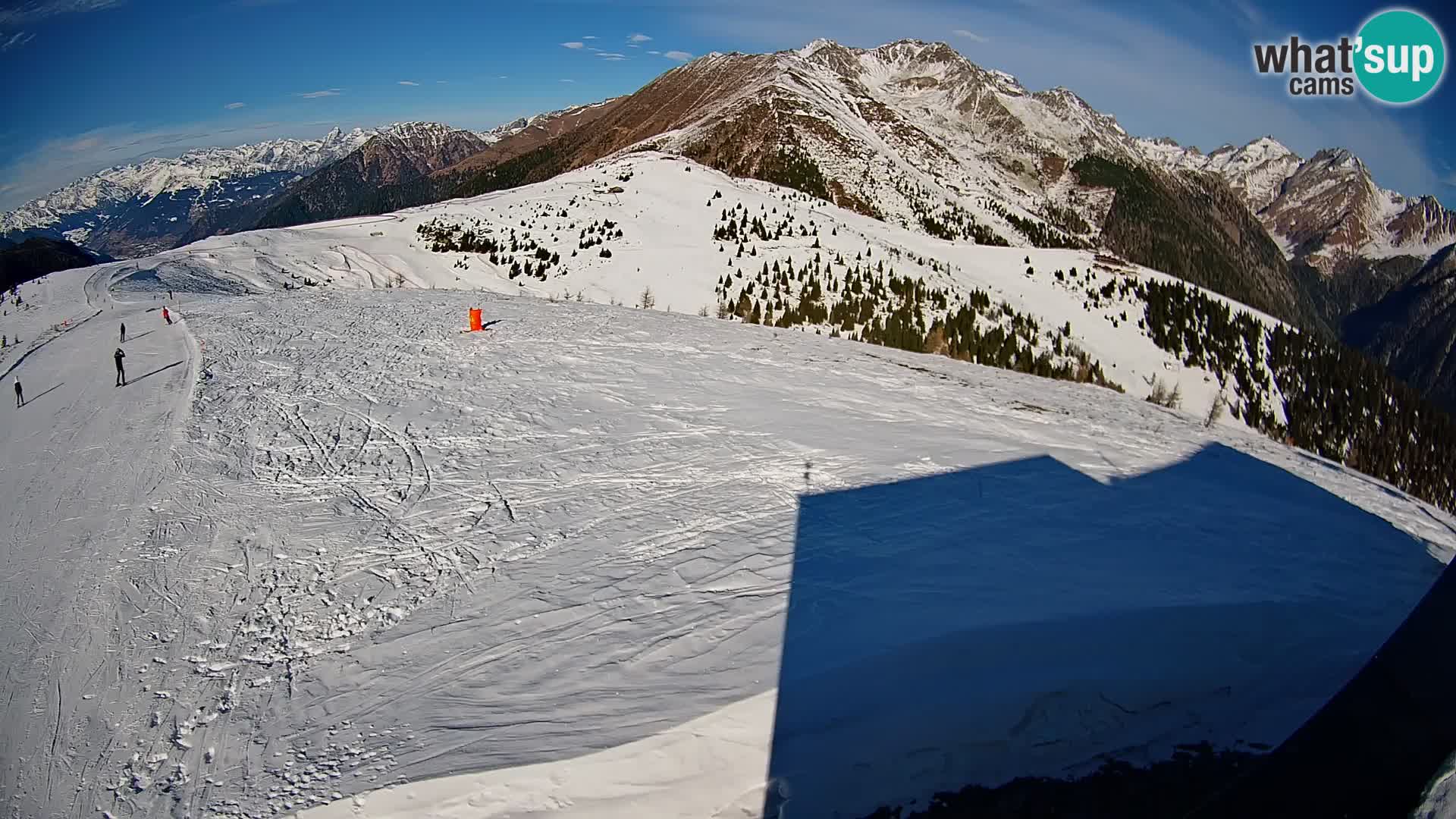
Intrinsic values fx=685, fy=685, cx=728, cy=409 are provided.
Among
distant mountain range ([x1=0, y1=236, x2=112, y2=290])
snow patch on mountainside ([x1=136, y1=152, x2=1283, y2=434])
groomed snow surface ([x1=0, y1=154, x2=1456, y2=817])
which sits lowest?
groomed snow surface ([x1=0, y1=154, x2=1456, y2=817])

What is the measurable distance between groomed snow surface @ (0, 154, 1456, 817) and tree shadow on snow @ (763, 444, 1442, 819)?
35 millimetres

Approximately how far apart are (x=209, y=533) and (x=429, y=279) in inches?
907

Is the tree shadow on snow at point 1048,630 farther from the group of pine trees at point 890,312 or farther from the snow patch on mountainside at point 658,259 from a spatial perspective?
the snow patch on mountainside at point 658,259

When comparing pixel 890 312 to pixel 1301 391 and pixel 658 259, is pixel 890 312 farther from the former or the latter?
pixel 1301 391

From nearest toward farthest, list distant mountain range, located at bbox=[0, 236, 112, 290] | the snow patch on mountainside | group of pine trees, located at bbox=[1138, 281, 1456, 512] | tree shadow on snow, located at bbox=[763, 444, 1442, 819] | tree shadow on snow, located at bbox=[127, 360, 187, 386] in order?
1. tree shadow on snow, located at bbox=[763, 444, 1442, 819]
2. tree shadow on snow, located at bbox=[127, 360, 187, 386]
3. the snow patch on mountainside
4. group of pine trees, located at bbox=[1138, 281, 1456, 512]
5. distant mountain range, located at bbox=[0, 236, 112, 290]

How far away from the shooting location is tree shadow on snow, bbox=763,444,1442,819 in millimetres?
5000

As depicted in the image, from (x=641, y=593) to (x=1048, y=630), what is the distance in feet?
12.7

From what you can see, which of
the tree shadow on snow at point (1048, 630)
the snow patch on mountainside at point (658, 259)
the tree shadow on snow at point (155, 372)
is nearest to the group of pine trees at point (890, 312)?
the snow patch on mountainside at point (658, 259)

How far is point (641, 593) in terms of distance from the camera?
A: 704 cm

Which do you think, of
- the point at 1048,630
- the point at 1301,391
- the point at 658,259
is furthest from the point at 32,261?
the point at 1301,391

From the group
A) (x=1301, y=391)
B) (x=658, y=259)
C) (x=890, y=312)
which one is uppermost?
(x=658, y=259)

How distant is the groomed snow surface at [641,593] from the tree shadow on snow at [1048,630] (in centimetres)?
4

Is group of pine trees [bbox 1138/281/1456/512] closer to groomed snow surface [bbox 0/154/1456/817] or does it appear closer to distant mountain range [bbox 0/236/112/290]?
groomed snow surface [bbox 0/154/1456/817]

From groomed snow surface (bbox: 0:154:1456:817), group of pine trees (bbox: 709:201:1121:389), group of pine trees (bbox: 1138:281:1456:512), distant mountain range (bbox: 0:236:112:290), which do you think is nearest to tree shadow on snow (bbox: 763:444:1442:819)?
groomed snow surface (bbox: 0:154:1456:817)
